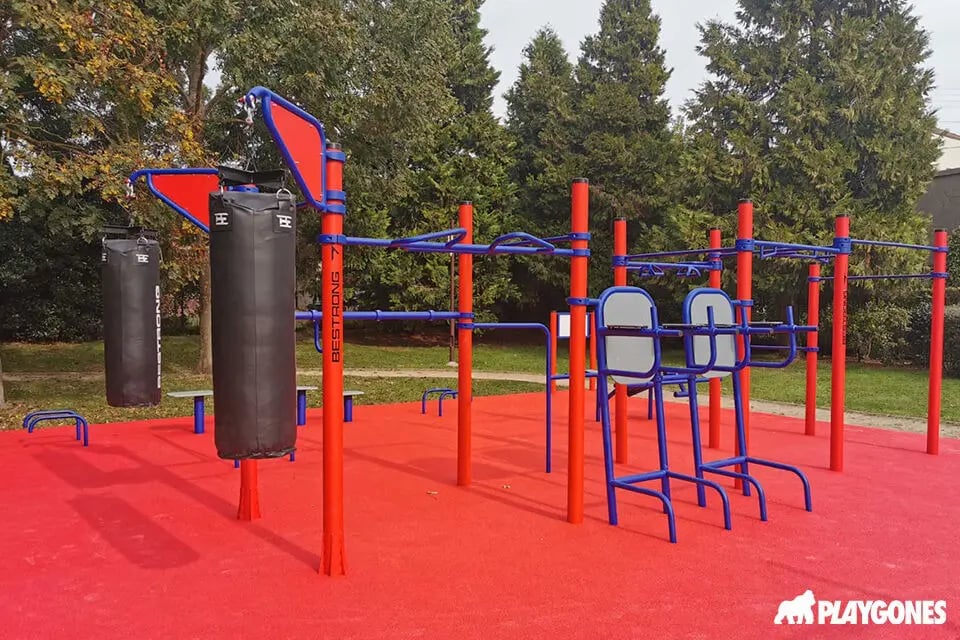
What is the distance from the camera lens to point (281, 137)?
321cm

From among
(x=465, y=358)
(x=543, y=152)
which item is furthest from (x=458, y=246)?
(x=543, y=152)

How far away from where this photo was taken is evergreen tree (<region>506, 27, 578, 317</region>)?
21.7 metres

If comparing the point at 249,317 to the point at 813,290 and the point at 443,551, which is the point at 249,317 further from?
the point at 813,290

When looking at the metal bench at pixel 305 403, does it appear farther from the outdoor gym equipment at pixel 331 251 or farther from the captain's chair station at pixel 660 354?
the captain's chair station at pixel 660 354

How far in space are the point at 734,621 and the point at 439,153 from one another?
19.0 m

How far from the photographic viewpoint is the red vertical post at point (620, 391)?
5.87 m

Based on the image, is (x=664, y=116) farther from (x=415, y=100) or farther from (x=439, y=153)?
(x=415, y=100)

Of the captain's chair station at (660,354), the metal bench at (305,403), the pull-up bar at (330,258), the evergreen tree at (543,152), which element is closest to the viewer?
the pull-up bar at (330,258)

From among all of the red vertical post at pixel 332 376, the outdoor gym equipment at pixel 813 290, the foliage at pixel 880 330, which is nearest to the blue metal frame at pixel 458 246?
the red vertical post at pixel 332 376

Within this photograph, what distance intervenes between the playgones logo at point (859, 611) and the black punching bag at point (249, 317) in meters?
2.42

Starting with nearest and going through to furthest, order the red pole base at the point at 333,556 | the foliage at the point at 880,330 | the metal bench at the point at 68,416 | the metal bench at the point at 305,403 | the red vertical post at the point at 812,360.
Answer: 1. the red pole base at the point at 333,556
2. the metal bench at the point at 68,416
3. the red vertical post at the point at 812,360
4. the metal bench at the point at 305,403
5. the foliage at the point at 880,330

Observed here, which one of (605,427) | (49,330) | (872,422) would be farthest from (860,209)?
(49,330)

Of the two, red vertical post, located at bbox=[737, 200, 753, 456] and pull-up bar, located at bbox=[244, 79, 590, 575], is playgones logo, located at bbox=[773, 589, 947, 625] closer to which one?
pull-up bar, located at bbox=[244, 79, 590, 575]

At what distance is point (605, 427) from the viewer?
4402 millimetres
